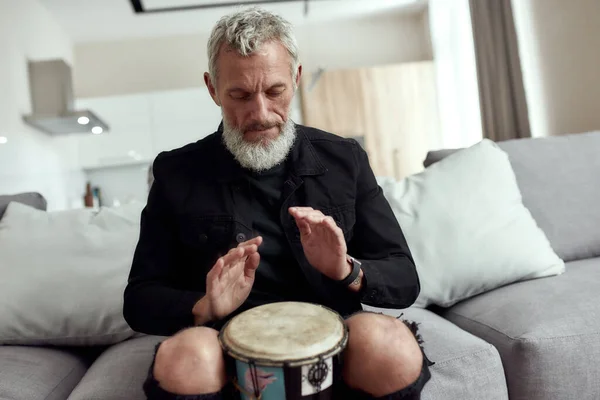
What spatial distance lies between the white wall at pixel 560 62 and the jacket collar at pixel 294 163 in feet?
7.56

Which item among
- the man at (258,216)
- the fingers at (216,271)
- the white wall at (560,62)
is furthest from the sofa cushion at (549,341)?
the white wall at (560,62)

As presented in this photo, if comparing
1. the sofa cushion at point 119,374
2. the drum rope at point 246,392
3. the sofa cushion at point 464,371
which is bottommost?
the sofa cushion at point 464,371

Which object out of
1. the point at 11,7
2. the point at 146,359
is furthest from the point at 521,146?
the point at 11,7

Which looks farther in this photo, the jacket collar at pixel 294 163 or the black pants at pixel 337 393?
the jacket collar at pixel 294 163

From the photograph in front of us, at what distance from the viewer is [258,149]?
3.61ft

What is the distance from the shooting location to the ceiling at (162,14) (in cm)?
407

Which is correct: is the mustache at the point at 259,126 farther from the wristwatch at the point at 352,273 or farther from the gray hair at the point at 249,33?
the wristwatch at the point at 352,273

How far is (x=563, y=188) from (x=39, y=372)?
5.82ft

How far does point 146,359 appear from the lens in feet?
3.90

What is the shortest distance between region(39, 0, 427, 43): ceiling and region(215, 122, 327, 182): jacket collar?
3390 mm

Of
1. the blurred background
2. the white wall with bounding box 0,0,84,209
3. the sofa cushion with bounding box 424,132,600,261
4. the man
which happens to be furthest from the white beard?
the blurred background

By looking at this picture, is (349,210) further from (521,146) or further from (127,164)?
(127,164)

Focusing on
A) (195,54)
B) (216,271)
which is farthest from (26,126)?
(216,271)

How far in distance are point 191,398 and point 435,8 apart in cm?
482
